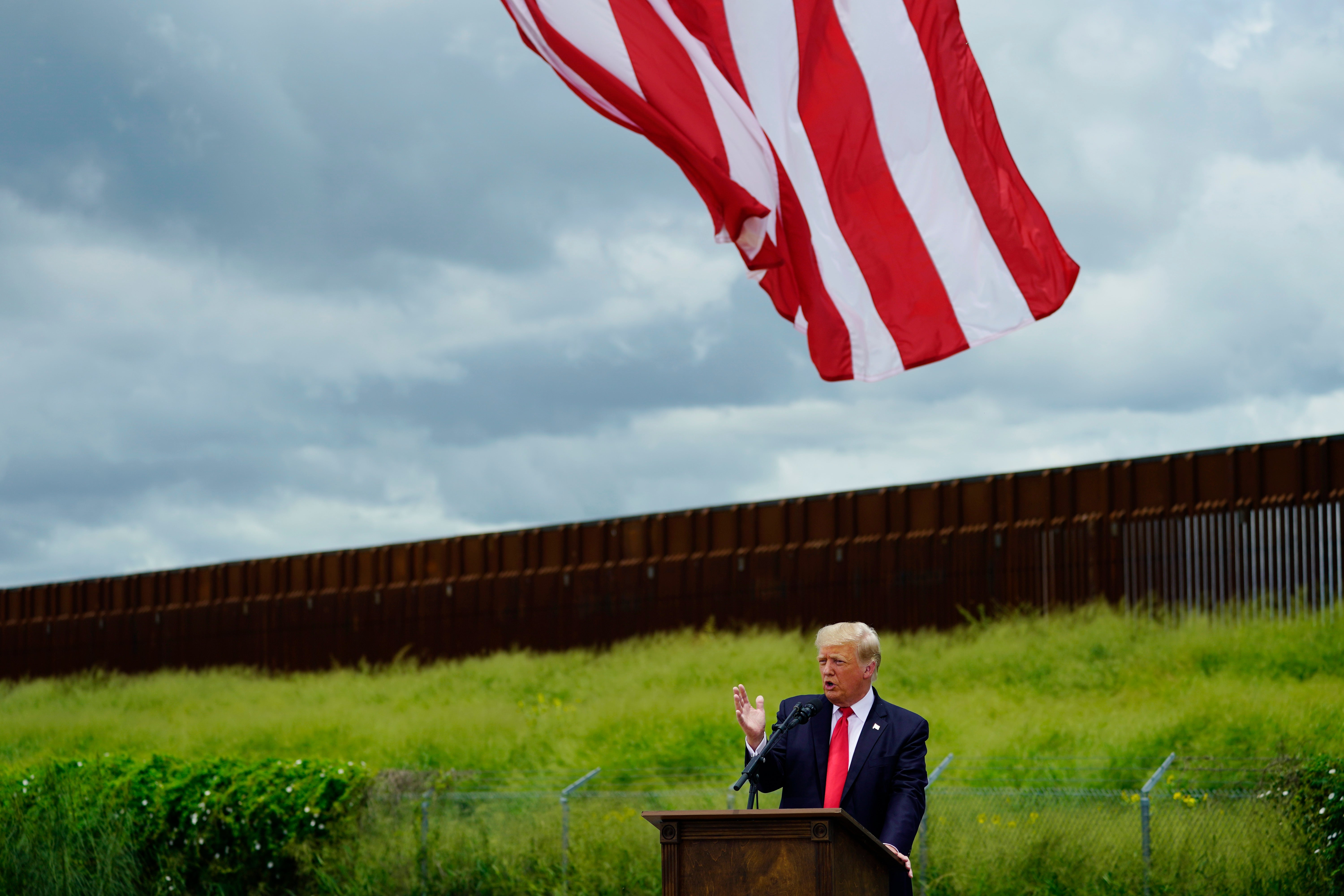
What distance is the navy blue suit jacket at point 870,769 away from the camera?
4.05m

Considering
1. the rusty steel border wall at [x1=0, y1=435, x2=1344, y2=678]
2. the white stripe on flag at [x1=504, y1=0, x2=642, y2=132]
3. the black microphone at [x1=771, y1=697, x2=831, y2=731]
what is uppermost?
the white stripe on flag at [x1=504, y1=0, x2=642, y2=132]

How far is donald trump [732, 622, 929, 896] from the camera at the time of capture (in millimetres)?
3973

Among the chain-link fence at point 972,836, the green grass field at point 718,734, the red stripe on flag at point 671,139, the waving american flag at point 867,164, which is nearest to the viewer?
the red stripe on flag at point 671,139

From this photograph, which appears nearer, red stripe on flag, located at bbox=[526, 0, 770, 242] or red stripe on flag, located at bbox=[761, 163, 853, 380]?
red stripe on flag, located at bbox=[526, 0, 770, 242]

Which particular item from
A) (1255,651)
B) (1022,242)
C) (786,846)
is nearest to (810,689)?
(1255,651)

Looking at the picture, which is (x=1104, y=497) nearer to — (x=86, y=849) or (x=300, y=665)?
(x=86, y=849)

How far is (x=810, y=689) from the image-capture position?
16.4 metres

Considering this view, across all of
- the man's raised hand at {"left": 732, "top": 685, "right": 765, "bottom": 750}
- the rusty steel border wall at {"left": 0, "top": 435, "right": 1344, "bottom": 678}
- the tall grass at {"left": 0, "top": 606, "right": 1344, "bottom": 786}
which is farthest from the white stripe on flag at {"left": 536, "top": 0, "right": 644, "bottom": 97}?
the rusty steel border wall at {"left": 0, "top": 435, "right": 1344, "bottom": 678}

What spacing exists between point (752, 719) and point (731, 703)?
11.6m

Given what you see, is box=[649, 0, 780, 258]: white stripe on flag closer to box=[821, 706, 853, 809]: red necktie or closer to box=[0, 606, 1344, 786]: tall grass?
box=[821, 706, 853, 809]: red necktie

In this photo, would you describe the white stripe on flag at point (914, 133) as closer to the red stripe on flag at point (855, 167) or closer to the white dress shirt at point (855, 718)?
the red stripe on flag at point (855, 167)

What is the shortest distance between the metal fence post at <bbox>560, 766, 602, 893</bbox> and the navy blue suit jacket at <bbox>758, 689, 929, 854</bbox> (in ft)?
18.9

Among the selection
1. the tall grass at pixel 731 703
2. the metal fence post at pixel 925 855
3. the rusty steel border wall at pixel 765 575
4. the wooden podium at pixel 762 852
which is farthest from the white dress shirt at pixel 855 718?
the rusty steel border wall at pixel 765 575

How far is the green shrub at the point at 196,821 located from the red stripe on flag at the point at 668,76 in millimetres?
6992
